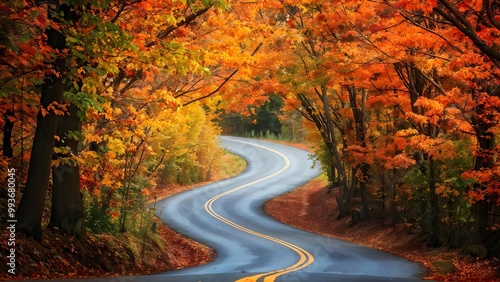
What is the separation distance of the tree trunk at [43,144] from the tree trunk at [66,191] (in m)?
1.20

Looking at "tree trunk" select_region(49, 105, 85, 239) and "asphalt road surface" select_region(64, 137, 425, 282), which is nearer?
"tree trunk" select_region(49, 105, 85, 239)

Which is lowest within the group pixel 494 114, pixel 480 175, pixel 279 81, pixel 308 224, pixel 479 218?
pixel 308 224

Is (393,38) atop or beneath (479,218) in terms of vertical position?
atop

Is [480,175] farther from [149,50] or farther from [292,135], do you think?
[292,135]

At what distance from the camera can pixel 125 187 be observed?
18.8m

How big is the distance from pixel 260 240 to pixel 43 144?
1607 cm

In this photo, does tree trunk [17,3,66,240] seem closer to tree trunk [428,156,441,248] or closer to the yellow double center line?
the yellow double center line

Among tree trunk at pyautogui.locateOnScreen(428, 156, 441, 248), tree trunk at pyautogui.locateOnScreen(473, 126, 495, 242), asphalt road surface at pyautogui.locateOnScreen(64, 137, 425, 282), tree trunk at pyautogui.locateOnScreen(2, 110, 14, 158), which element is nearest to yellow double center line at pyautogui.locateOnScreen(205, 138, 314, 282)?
asphalt road surface at pyautogui.locateOnScreen(64, 137, 425, 282)

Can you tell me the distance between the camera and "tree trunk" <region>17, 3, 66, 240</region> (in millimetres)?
10766

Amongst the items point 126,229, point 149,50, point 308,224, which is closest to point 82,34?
point 149,50

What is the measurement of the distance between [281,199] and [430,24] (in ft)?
81.1

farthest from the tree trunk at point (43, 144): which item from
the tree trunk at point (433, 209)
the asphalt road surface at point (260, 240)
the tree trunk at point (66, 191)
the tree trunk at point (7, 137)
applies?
the tree trunk at point (433, 209)

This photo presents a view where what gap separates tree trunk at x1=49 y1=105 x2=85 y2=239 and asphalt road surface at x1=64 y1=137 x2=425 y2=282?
6.85ft

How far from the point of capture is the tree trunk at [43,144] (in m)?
10.8
